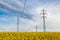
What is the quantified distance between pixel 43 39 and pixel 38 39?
0.45 m

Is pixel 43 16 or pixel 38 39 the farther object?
pixel 43 16

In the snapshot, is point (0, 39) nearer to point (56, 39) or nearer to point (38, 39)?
point (38, 39)

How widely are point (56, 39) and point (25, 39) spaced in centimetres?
201

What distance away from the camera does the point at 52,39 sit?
10008 millimetres

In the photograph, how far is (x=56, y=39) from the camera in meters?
9.78

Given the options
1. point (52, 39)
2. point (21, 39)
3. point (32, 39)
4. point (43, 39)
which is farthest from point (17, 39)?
point (52, 39)

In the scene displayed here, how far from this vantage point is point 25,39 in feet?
31.9

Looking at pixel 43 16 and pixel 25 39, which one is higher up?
pixel 43 16

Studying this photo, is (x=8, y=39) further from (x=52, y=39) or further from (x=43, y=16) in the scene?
(x=43, y=16)

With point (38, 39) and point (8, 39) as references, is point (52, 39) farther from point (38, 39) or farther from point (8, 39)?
point (8, 39)

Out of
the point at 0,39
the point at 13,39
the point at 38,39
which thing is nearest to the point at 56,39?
the point at 38,39

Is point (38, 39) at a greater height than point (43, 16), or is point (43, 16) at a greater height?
point (43, 16)

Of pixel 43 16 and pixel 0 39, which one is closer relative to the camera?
pixel 0 39

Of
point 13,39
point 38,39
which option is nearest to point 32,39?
point 38,39
